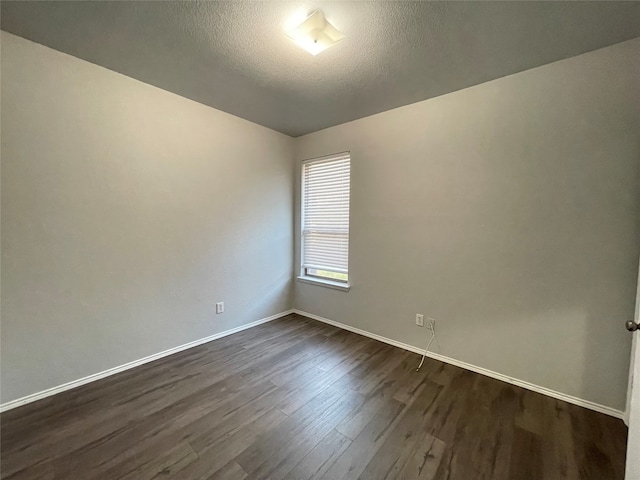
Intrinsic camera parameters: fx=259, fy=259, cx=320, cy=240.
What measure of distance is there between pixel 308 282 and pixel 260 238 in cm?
92

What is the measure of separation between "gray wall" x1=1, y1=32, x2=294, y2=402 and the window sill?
86 cm

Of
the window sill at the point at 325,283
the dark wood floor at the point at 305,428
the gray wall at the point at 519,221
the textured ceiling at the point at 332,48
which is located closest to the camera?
the dark wood floor at the point at 305,428

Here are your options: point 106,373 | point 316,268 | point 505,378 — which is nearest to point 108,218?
Answer: point 106,373

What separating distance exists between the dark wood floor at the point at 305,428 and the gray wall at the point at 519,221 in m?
0.41

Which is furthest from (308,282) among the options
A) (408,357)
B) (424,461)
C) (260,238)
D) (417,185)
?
(424,461)

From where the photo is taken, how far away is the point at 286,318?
3641mm

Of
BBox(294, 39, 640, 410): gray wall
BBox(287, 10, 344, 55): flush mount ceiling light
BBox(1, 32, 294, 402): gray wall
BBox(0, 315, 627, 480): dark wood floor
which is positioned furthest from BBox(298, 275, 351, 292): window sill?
BBox(287, 10, 344, 55): flush mount ceiling light

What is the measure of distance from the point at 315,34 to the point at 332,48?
266 mm

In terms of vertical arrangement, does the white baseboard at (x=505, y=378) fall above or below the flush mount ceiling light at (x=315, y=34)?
below

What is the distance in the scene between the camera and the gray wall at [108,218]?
180 centimetres

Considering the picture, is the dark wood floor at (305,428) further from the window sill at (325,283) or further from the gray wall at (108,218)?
the window sill at (325,283)

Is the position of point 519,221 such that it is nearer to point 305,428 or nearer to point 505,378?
point 505,378

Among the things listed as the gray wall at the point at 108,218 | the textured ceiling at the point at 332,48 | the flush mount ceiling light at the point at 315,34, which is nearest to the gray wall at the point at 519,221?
the textured ceiling at the point at 332,48

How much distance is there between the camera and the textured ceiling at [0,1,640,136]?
153 cm
